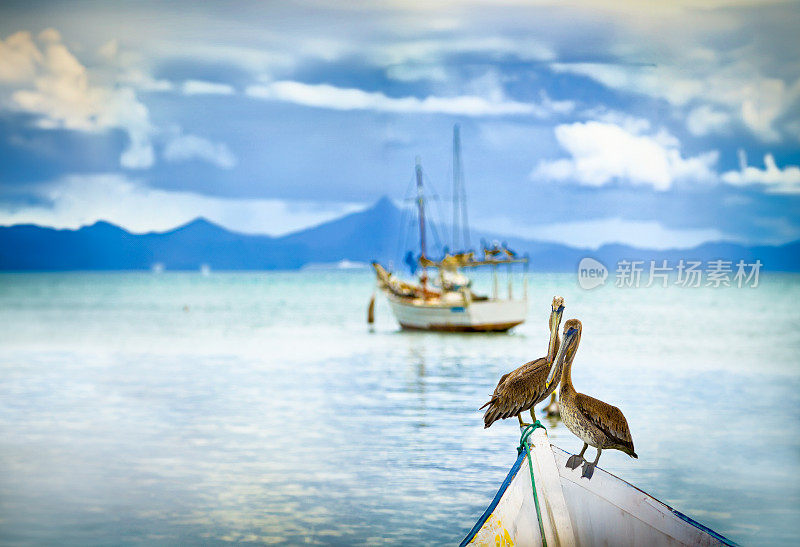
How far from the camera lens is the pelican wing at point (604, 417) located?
2.06 meters

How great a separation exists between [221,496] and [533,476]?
1.99 m

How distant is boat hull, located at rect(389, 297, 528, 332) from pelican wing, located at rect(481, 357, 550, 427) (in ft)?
32.6

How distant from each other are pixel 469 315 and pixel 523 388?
10.2 m

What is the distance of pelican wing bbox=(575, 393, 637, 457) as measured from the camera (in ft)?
6.77

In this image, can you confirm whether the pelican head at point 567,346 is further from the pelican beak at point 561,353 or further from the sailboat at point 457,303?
the sailboat at point 457,303

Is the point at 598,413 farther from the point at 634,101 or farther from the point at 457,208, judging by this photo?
the point at 457,208

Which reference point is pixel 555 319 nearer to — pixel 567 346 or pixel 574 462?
pixel 567 346

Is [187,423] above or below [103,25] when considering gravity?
below

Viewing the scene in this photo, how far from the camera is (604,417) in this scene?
81.4 inches

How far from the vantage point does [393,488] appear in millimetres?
3893

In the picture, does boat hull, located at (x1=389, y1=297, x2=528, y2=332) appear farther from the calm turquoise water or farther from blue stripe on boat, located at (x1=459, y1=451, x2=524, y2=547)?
blue stripe on boat, located at (x1=459, y1=451, x2=524, y2=547)

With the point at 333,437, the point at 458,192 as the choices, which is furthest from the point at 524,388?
the point at 458,192

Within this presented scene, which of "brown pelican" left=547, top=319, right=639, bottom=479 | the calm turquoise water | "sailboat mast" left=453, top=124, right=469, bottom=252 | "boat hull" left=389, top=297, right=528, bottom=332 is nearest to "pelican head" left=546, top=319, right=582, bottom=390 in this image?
"brown pelican" left=547, top=319, right=639, bottom=479

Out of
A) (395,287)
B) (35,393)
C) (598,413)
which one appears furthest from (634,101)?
(598,413)
